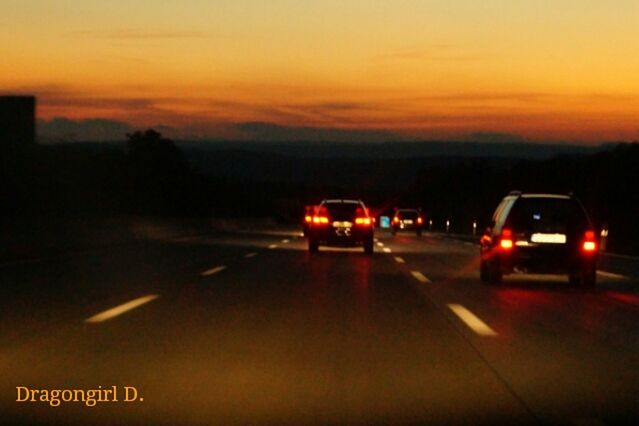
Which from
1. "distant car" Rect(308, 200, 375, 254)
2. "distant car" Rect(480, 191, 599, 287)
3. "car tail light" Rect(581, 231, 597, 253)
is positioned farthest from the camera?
"distant car" Rect(308, 200, 375, 254)

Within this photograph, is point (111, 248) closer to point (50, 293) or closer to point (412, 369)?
point (50, 293)

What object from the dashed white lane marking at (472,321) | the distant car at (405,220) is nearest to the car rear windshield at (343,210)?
the dashed white lane marking at (472,321)

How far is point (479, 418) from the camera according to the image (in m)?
8.46

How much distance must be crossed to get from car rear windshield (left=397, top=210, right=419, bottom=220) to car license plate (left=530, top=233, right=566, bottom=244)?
129 ft

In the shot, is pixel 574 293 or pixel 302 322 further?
pixel 574 293

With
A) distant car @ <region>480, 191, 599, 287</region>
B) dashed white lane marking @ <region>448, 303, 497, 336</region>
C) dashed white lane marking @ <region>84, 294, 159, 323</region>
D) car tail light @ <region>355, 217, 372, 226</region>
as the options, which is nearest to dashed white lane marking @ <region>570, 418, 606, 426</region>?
dashed white lane marking @ <region>448, 303, 497, 336</region>

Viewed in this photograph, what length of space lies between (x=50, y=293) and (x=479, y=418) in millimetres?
10949

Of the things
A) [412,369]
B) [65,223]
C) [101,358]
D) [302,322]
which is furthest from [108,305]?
[65,223]

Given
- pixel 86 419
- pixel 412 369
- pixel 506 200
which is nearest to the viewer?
pixel 86 419

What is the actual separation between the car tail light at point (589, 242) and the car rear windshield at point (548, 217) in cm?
13

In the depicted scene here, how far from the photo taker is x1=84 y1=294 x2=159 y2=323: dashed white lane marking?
1461 centimetres

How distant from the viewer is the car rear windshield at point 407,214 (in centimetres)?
6091

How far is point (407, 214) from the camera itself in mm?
62156

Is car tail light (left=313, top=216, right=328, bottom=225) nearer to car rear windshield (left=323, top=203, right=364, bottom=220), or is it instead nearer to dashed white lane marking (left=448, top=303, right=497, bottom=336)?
car rear windshield (left=323, top=203, right=364, bottom=220)
